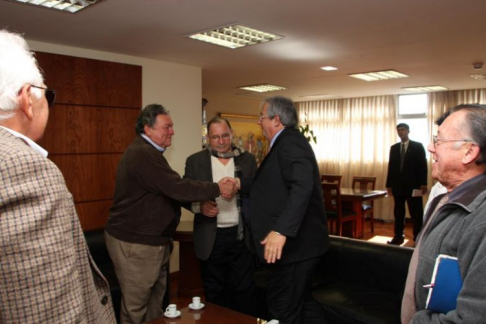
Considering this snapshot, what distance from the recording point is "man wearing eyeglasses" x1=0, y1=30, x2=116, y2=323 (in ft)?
2.74

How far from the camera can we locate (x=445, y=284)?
1.14 m

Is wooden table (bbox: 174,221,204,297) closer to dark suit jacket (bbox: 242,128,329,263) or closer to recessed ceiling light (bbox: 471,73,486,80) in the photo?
dark suit jacket (bbox: 242,128,329,263)

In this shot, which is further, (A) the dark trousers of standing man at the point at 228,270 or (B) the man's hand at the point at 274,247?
(A) the dark trousers of standing man at the point at 228,270

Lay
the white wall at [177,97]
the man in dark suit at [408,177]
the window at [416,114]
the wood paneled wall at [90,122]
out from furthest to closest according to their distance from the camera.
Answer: the window at [416,114] < the man in dark suit at [408,177] < the white wall at [177,97] < the wood paneled wall at [90,122]

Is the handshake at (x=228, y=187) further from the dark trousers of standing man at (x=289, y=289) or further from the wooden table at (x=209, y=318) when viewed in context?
the wooden table at (x=209, y=318)

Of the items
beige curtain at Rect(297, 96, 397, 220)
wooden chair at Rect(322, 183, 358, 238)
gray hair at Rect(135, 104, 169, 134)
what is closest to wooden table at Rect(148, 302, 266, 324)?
gray hair at Rect(135, 104, 169, 134)

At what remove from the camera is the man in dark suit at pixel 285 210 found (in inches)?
84.0

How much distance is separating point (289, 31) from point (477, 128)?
2.28 meters

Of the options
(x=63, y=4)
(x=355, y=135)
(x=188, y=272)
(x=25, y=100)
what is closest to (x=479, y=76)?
(x=355, y=135)

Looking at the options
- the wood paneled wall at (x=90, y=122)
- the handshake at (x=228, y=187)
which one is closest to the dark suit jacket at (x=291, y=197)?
the handshake at (x=228, y=187)

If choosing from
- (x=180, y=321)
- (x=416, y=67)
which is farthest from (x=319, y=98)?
(x=180, y=321)

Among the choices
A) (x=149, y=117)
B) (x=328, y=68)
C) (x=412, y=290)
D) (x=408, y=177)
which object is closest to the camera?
(x=412, y=290)

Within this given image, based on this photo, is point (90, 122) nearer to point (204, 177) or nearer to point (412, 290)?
point (204, 177)

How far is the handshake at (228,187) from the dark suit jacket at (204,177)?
181mm
